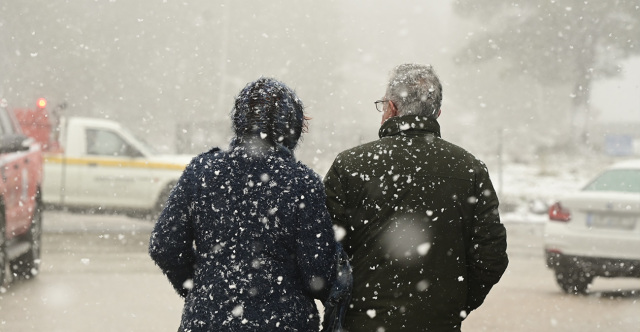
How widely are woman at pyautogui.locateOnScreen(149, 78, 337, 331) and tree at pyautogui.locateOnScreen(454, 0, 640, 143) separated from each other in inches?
1528

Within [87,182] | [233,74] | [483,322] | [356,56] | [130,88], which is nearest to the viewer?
[483,322]

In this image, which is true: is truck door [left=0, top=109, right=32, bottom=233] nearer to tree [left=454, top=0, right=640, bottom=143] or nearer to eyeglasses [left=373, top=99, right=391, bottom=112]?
eyeglasses [left=373, top=99, right=391, bottom=112]

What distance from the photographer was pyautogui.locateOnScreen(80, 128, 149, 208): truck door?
15391mm

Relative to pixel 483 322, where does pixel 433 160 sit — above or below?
above

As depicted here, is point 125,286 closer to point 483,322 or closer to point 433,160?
point 483,322

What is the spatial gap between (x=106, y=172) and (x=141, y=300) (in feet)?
23.1

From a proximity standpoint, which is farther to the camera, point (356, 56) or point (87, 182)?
point (356, 56)

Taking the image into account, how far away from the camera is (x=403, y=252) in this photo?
308 centimetres

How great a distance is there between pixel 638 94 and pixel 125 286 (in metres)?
49.5

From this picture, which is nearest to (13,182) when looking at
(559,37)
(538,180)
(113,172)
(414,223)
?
(414,223)

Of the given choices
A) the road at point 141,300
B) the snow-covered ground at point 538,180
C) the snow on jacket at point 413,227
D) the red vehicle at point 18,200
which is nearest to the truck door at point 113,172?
the road at point 141,300

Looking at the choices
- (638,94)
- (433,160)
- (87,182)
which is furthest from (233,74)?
(433,160)

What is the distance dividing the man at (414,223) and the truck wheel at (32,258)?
7.17m

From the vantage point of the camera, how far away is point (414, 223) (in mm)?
3098
